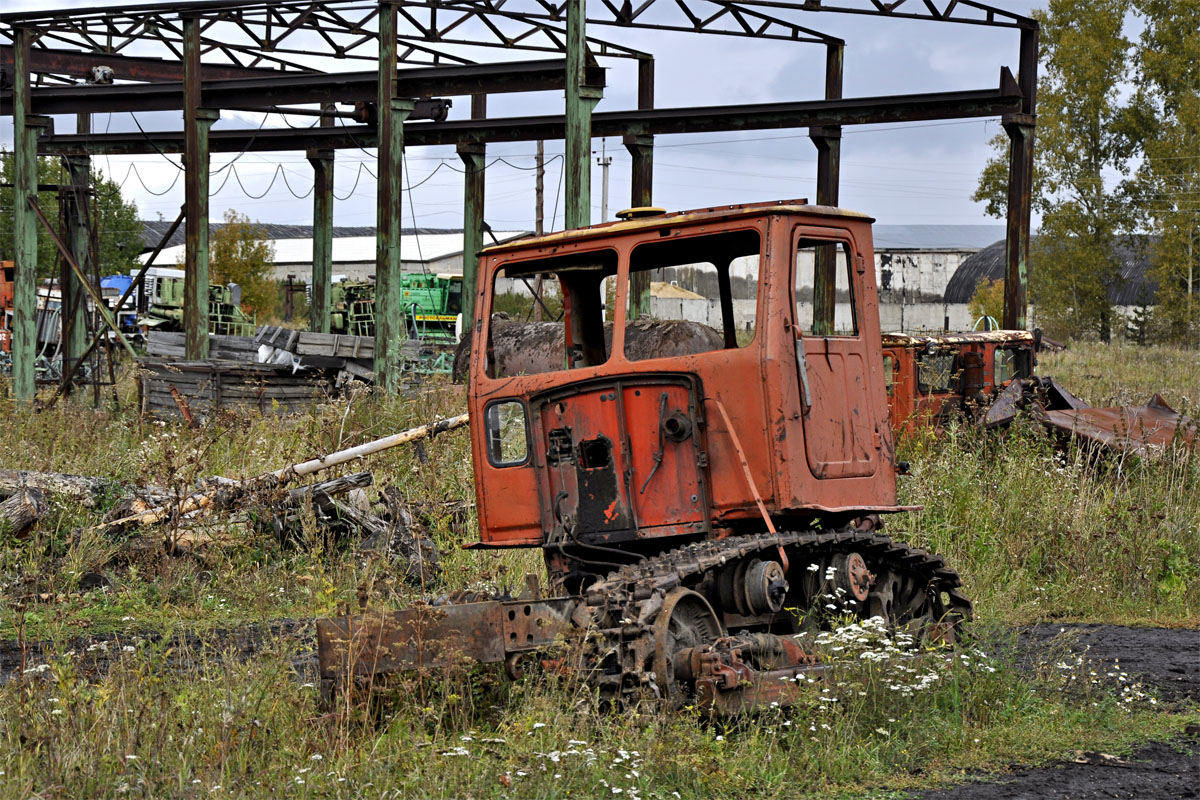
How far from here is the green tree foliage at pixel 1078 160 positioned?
43.6 m

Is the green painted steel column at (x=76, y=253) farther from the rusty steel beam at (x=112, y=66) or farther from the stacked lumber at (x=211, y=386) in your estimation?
the stacked lumber at (x=211, y=386)

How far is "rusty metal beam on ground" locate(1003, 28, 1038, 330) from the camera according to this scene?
1673 centimetres

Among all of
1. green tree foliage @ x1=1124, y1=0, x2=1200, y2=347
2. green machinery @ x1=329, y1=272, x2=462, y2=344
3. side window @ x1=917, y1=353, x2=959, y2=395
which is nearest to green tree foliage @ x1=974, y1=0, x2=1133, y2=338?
green tree foliage @ x1=1124, y1=0, x2=1200, y2=347

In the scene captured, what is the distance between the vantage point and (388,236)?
16047 mm

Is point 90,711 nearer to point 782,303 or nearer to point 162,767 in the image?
point 162,767

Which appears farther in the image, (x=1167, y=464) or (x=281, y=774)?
(x=1167, y=464)

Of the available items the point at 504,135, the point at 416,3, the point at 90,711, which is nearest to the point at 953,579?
the point at 90,711

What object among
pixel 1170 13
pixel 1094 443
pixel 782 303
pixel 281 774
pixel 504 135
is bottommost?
pixel 281 774

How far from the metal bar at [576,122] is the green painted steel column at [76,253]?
25.4 ft

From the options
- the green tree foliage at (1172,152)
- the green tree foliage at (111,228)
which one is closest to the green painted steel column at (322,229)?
the green tree foliage at (1172,152)

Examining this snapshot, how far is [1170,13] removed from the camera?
4400 centimetres

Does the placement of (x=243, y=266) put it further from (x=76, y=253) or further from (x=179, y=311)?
(x=76, y=253)

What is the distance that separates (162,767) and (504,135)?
17.5 meters

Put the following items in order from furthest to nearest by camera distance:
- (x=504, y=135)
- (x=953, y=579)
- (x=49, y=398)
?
(x=504, y=135) → (x=49, y=398) → (x=953, y=579)
